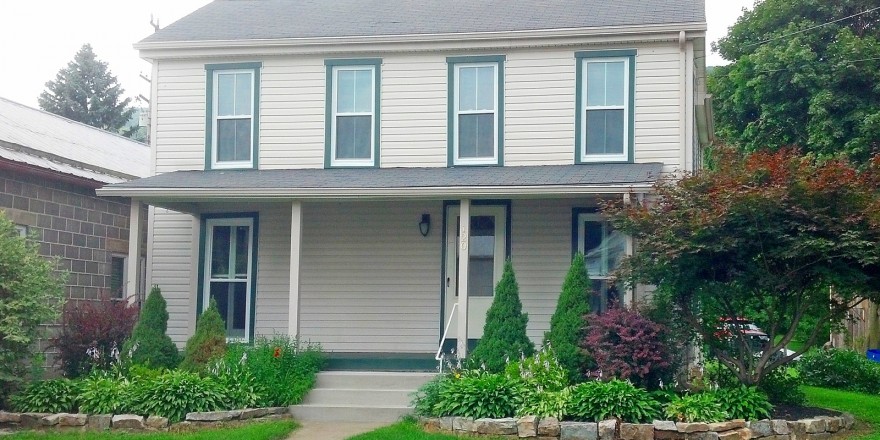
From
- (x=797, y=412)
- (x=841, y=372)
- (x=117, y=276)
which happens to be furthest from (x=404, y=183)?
(x=841, y=372)

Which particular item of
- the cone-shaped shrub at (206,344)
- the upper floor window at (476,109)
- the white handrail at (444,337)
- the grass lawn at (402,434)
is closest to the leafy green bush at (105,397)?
the cone-shaped shrub at (206,344)

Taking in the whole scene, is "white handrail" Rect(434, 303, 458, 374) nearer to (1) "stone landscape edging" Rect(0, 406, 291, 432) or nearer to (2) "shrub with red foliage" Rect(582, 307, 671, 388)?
(2) "shrub with red foliage" Rect(582, 307, 671, 388)

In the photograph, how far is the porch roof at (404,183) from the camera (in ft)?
43.5

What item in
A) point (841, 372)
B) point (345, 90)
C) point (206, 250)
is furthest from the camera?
point (841, 372)

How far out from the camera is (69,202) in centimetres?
1558

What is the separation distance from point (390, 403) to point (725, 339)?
13.9 feet

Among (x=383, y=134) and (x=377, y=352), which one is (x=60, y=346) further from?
(x=383, y=134)

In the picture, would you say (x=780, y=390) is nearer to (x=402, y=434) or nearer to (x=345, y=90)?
(x=402, y=434)

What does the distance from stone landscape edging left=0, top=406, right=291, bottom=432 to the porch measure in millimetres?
2923

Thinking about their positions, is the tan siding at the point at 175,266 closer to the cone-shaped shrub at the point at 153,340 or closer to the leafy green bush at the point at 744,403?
the cone-shaped shrub at the point at 153,340

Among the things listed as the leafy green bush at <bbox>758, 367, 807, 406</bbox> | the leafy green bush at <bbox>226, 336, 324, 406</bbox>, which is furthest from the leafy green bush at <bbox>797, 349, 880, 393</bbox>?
the leafy green bush at <bbox>226, 336, 324, 406</bbox>

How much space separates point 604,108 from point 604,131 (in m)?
0.34

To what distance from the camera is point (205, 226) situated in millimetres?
15828

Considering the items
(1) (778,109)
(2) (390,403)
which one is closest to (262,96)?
(2) (390,403)
